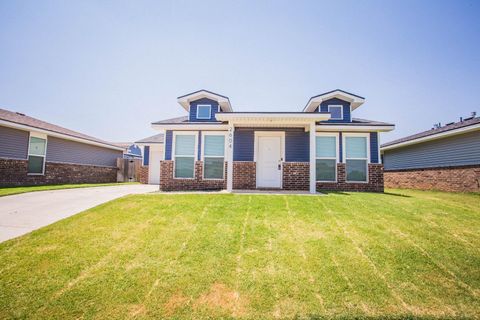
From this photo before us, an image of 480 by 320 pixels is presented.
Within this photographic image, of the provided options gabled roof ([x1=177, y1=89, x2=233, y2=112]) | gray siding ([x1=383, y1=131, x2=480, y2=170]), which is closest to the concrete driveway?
gabled roof ([x1=177, y1=89, x2=233, y2=112])

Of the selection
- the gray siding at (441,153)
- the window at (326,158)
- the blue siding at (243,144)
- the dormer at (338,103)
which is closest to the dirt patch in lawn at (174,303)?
the blue siding at (243,144)

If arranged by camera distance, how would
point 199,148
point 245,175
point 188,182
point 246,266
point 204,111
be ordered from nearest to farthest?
point 246,266, point 245,175, point 188,182, point 199,148, point 204,111

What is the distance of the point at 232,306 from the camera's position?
254 centimetres

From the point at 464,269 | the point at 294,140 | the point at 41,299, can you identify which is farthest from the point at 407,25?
the point at 41,299

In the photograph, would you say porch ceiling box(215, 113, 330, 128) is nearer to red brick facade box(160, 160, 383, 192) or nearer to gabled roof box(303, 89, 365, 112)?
red brick facade box(160, 160, 383, 192)

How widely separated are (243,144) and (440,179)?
1144cm

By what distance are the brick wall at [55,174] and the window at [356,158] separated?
54.1 ft

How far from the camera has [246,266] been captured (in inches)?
129

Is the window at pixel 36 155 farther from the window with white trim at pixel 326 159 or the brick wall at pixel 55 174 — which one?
the window with white trim at pixel 326 159

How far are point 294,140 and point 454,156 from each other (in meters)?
9.24

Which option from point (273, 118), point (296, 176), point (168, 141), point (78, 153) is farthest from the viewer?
point (78, 153)

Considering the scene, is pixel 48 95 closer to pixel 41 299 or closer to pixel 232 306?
pixel 41 299

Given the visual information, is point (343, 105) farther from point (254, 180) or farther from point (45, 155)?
point (45, 155)

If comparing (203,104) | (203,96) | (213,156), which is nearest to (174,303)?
(213,156)
